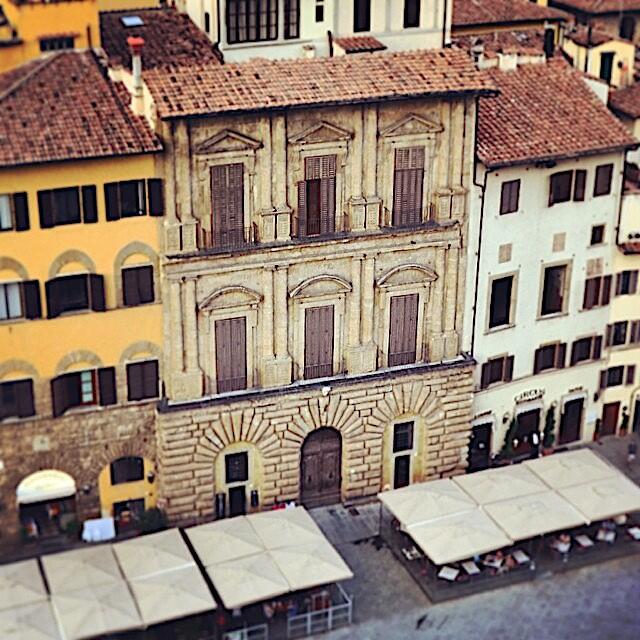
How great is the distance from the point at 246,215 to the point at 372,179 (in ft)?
17.6

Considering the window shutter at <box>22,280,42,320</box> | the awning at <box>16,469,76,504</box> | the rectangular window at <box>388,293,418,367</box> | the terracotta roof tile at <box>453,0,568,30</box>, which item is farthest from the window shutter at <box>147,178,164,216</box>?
the terracotta roof tile at <box>453,0,568,30</box>

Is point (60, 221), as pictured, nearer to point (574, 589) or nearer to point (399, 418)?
point (399, 418)

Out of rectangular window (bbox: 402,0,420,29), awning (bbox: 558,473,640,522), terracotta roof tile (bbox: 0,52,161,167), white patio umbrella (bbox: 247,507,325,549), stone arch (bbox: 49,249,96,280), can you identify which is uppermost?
rectangular window (bbox: 402,0,420,29)

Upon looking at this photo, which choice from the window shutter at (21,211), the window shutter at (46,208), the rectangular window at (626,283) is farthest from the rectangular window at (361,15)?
the window shutter at (21,211)

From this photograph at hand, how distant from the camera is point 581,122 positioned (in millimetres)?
61625

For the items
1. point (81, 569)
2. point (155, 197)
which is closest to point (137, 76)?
point (155, 197)

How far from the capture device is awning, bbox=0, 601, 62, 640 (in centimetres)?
4978

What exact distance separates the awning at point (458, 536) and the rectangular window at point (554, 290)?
10.7 meters

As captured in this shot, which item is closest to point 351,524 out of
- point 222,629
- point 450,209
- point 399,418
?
point 399,418

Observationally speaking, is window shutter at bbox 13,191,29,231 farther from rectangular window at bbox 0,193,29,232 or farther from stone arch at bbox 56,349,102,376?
stone arch at bbox 56,349,102,376

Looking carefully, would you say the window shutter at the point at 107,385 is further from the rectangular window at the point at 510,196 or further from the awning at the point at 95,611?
the rectangular window at the point at 510,196

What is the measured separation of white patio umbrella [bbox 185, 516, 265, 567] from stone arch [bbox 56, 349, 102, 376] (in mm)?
7844

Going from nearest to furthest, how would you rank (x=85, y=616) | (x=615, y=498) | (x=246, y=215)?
(x=85, y=616)
(x=246, y=215)
(x=615, y=498)

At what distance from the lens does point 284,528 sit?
5622 cm
